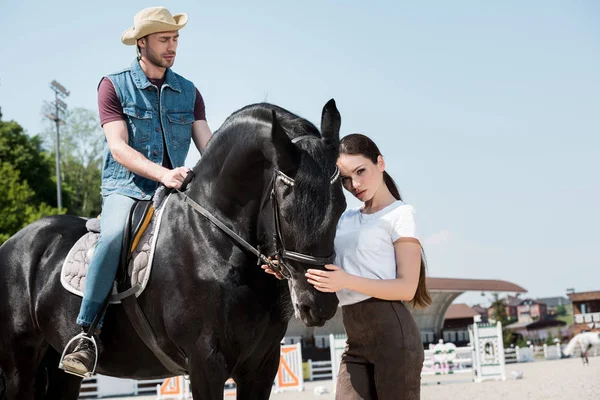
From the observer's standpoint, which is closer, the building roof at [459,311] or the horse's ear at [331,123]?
the horse's ear at [331,123]

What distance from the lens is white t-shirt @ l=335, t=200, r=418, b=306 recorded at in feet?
10.6

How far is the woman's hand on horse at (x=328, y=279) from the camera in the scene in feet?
9.62

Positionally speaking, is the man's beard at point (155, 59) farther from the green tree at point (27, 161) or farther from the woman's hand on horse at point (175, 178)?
the green tree at point (27, 161)

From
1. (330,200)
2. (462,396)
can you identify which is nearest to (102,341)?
(330,200)

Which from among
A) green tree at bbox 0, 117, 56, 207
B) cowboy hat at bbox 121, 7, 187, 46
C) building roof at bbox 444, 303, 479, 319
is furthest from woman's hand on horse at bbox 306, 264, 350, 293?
building roof at bbox 444, 303, 479, 319

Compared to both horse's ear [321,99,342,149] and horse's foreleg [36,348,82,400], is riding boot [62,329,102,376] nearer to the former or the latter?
horse's foreleg [36,348,82,400]

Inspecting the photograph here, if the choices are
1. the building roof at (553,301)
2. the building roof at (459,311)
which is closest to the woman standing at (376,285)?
the building roof at (459,311)

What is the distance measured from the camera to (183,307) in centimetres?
366

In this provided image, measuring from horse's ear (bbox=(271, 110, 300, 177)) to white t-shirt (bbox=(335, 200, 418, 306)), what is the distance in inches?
17.7

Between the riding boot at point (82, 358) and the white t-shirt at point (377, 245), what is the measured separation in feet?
5.40

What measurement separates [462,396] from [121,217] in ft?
36.5

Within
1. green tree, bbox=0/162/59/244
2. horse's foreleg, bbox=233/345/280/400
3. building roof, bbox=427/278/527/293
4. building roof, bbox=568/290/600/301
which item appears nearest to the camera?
horse's foreleg, bbox=233/345/280/400

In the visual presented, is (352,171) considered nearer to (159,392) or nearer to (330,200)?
(330,200)

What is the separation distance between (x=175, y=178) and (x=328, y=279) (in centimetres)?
141
